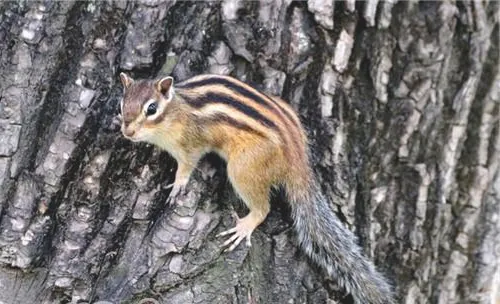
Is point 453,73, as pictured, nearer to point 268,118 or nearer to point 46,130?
point 268,118

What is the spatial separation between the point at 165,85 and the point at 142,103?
124mm

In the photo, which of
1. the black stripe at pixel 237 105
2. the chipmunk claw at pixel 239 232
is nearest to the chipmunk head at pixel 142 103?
the black stripe at pixel 237 105

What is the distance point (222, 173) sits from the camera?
2986 mm

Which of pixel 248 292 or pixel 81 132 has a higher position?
Result: pixel 81 132

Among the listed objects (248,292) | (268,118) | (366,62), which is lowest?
(248,292)

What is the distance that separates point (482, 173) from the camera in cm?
279

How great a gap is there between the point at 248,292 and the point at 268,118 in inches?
29.8

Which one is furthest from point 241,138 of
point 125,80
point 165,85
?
point 125,80

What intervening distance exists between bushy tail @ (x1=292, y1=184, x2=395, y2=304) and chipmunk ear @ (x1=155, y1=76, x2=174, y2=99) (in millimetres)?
740

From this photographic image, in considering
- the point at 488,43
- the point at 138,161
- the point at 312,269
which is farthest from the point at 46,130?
the point at 488,43

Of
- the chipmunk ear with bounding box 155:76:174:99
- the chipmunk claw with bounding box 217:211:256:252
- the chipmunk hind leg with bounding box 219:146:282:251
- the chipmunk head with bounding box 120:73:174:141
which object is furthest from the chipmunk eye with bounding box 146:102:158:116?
the chipmunk claw with bounding box 217:211:256:252

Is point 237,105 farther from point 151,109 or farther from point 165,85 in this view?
point 151,109

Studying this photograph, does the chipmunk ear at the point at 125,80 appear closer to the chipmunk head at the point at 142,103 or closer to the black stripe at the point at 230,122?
the chipmunk head at the point at 142,103

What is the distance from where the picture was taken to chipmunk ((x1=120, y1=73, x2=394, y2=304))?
9.23 ft
